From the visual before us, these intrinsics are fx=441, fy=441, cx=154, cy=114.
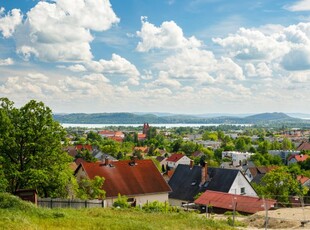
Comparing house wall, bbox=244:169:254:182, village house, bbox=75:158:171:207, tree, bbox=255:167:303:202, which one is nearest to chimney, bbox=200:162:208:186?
tree, bbox=255:167:303:202

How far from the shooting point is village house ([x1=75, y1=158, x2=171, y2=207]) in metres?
38.3

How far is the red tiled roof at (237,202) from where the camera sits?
31.4 meters

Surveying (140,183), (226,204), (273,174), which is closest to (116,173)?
(140,183)

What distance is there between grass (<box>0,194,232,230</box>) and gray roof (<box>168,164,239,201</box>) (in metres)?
21.4

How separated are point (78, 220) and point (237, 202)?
634 inches

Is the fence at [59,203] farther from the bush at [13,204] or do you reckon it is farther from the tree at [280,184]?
the tree at [280,184]

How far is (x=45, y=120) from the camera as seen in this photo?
29750 millimetres

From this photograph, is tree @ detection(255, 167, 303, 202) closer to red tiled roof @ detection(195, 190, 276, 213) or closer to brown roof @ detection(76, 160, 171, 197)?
red tiled roof @ detection(195, 190, 276, 213)

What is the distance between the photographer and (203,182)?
46656 millimetres

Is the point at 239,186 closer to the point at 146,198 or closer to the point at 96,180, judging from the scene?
the point at 146,198

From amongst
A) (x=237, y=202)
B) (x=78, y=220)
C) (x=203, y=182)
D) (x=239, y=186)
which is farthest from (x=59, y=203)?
(x=239, y=186)

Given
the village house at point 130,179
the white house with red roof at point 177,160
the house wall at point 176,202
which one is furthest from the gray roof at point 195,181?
the white house with red roof at point 177,160

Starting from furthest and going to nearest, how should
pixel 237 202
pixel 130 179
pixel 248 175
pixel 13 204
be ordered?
pixel 248 175 < pixel 130 179 < pixel 237 202 < pixel 13 204

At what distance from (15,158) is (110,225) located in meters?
12.2
